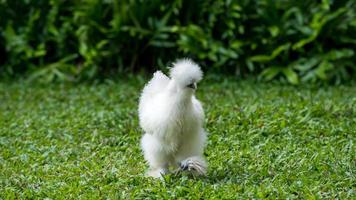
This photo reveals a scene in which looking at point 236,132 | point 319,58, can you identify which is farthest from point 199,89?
point 236,132

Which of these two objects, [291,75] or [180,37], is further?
[180,37]

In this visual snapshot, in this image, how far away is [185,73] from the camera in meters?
5.50

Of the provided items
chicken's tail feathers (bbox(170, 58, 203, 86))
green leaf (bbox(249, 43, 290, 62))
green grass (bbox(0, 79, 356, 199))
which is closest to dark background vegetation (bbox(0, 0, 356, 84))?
green leaf (bbox(249, 43, 290, 62))

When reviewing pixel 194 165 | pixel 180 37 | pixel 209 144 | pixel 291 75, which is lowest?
pixel 194 165

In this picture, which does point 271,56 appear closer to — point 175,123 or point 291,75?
point 291,75

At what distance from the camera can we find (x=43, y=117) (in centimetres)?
862

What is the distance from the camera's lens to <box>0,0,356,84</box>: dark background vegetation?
1020 centimetres

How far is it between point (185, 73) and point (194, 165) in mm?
673

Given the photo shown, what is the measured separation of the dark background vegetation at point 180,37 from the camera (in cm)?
1020

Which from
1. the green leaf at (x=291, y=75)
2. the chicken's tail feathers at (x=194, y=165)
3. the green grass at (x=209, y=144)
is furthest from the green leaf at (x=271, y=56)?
the chicken's tail feathers at (x=194, y=165)

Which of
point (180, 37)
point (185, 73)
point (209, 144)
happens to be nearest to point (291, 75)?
point (180, 37)

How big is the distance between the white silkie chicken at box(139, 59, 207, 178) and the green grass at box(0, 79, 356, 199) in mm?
143

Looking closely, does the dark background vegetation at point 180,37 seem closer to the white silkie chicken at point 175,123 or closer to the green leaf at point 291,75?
the green leaf at point 291,75

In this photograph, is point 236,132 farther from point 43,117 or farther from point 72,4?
point 72,4
